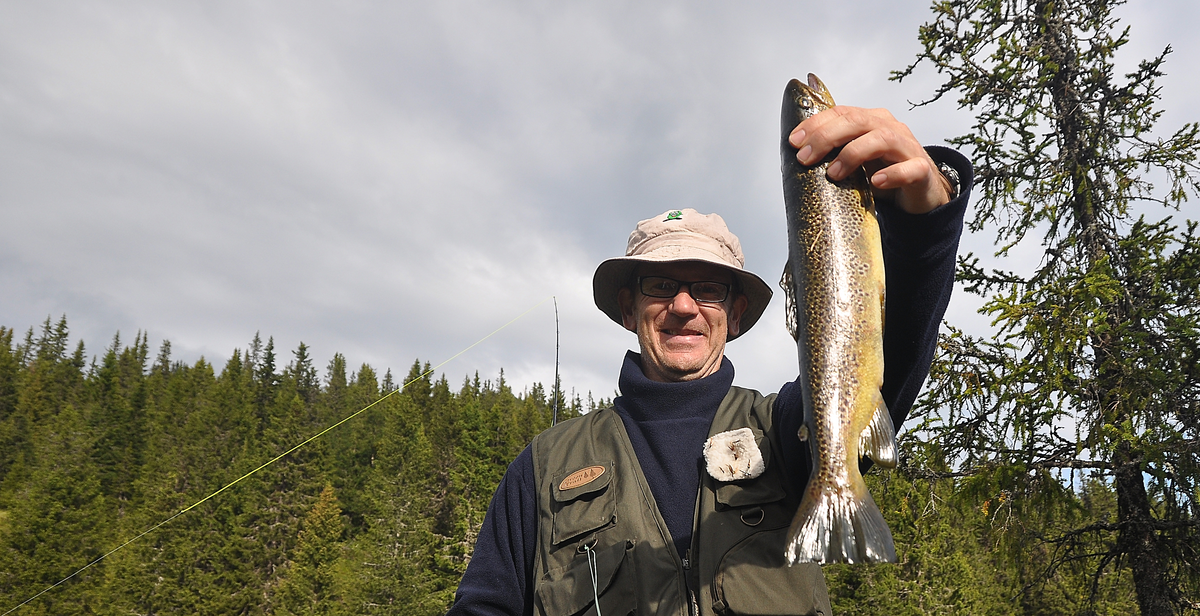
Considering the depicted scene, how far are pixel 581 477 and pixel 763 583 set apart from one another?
99 centimetres

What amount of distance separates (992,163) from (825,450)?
11774 mm

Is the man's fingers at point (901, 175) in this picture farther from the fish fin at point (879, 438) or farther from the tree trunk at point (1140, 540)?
the tree trunk at point (1140, 540)

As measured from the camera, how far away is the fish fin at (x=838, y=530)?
2.17 m

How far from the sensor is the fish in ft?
7.62

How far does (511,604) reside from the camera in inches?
140

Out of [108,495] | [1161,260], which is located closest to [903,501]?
[1161,260]

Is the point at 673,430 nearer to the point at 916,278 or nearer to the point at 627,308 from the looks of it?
the point at 627,308

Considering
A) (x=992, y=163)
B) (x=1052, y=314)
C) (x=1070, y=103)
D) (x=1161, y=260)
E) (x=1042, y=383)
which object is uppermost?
(x=1070, y=103)

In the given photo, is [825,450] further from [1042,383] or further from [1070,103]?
[1070,103]

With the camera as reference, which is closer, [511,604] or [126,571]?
[511,604]

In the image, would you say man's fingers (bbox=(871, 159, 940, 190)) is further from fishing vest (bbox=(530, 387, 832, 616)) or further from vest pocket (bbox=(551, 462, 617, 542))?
vest pocket (bbox=(551, 462, 617, 542))

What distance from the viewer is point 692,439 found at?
11.7 ft

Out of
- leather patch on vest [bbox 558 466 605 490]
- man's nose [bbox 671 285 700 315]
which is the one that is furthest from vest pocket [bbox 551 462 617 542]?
man's nose [bbox 671 285 700 315]

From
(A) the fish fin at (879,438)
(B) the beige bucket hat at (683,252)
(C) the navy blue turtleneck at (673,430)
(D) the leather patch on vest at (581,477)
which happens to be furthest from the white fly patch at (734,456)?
(B) the beige bucket hat at (683,252)
